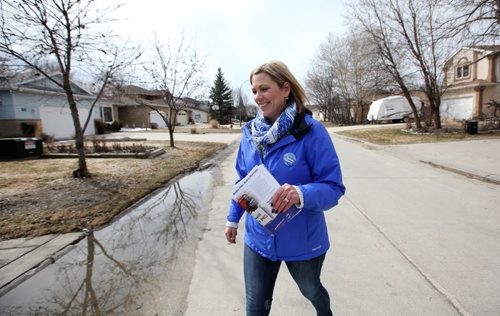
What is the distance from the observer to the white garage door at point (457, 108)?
31734 mm

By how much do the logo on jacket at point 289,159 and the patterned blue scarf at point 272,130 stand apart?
0.12 m

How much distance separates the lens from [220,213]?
5316 mm

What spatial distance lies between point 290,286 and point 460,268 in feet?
6.19

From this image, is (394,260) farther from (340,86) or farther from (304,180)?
(340,86)

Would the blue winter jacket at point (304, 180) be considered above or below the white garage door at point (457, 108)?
below

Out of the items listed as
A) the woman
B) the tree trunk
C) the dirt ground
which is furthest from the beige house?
the woman

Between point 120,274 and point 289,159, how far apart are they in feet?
8.43

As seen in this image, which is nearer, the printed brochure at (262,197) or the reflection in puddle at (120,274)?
the printed brochure at (262,197)

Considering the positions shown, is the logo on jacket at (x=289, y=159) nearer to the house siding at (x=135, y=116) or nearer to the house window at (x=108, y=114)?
the house window at (x=108, y=114)

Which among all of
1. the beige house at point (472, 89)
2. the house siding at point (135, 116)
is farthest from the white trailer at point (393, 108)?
the house siding at point (135, 116)

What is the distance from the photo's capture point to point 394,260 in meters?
3.35

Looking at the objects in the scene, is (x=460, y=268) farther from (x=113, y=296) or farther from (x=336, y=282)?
(x=113, y=296)

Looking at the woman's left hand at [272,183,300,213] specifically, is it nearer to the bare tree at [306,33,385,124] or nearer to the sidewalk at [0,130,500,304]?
the sidewalk at [0,130,500,304]

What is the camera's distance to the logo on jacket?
68.6 inches
